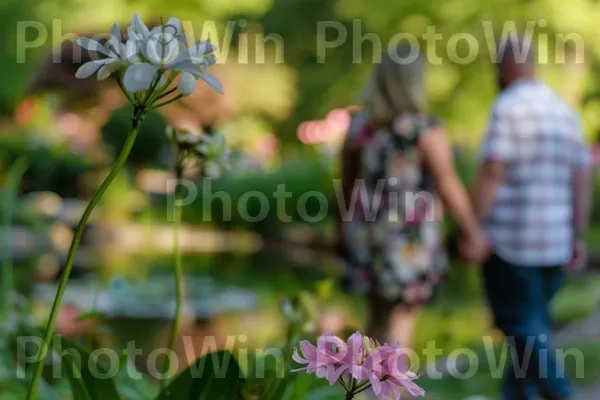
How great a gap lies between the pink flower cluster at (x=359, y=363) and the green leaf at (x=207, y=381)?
16.7 inches

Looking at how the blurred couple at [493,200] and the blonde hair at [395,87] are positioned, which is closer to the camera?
the blurred couple at [493,200]

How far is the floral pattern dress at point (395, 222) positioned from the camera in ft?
12.3

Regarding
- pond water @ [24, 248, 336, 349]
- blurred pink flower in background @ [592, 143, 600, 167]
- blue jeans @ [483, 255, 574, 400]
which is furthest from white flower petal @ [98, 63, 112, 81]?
blurred pink flower in background @ [592, 143, 600, 167]

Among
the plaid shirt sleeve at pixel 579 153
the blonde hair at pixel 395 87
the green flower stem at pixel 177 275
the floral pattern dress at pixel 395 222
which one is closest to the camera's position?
the green flower stem at pixel 177 275

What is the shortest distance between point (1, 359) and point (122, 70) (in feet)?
4.52

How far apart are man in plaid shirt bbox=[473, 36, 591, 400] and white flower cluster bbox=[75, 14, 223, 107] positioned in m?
2.34

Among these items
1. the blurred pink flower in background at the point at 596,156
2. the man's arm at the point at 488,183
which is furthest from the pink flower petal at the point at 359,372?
the blurred pink flower in background at the point at 596,156

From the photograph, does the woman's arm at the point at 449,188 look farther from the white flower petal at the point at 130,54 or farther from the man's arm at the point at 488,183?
the white flower petal at the point at 130,54

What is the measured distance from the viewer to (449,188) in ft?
11.8

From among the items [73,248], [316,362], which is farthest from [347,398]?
[73,248]

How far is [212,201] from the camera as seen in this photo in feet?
34.5

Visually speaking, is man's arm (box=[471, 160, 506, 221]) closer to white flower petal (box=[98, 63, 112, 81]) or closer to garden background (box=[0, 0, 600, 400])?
garden background (box=[0, 0, 600, 400])

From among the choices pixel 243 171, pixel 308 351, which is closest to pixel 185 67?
pixel 308 351

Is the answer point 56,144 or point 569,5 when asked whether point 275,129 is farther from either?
point 56,144
